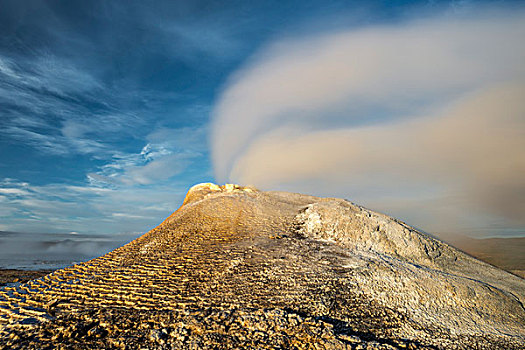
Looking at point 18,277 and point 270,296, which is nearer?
point 270,296

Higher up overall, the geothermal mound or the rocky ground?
the geothermal mound

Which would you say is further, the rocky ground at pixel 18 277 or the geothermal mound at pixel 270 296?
the rocky ground at pixel 18 277

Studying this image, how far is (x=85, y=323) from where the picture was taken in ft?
17.9

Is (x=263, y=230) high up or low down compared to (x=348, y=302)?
up

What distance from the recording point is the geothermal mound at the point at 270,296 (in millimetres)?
5109

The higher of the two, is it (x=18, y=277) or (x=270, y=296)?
(x=270, y=296)

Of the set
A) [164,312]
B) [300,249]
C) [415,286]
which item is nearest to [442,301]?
[415,286]

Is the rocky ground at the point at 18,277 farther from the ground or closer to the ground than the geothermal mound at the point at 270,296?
closer to the ground

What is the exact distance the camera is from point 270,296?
641cm

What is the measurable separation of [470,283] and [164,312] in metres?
7.90

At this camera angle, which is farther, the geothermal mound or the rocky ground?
the rocky ground

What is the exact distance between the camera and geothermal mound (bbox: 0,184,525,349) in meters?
5.11

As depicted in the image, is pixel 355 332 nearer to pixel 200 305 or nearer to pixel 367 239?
pixel 200 305

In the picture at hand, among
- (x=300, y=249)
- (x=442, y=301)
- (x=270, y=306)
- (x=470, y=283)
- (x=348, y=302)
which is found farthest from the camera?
(x=300, y=249)
